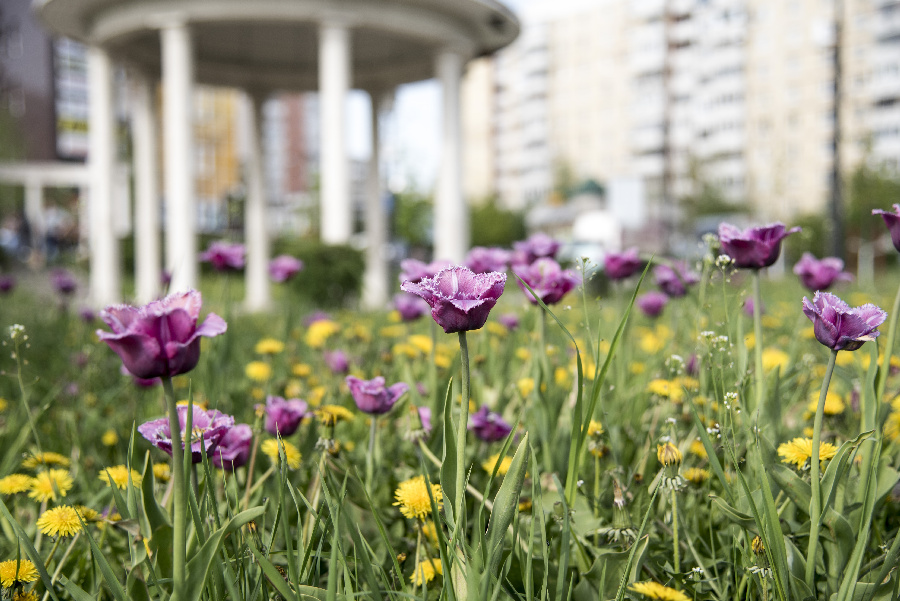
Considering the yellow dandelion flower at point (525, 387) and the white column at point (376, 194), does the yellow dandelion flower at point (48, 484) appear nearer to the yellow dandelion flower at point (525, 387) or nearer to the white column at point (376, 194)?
the yellow dandelion flower at point (525, 387)

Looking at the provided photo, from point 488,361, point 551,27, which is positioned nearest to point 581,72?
point 551,27

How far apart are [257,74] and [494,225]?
106 ft

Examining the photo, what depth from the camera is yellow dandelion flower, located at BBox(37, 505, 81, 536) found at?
1.17 meters

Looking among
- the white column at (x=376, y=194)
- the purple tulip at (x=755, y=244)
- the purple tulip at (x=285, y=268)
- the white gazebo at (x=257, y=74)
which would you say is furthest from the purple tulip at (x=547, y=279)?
the white column at (x=376, y=194)

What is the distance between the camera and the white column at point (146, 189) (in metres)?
10.2

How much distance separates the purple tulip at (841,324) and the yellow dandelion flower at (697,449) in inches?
25.1

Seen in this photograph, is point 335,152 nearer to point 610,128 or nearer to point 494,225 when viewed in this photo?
point 494,225

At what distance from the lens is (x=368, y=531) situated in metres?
1.59

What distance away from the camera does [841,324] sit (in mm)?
1045

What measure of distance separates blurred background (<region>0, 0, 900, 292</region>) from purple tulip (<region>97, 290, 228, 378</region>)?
13941mm

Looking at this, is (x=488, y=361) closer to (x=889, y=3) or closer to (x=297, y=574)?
(x=297, y=574)

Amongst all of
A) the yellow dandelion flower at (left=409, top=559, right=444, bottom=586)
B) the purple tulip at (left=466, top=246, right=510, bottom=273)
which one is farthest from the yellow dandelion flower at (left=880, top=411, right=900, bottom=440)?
the yellow dandelion flower at (left=409, top=559, right=444, bottom=586)

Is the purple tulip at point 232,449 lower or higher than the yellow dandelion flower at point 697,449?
higher

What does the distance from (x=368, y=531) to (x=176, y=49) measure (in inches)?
353
